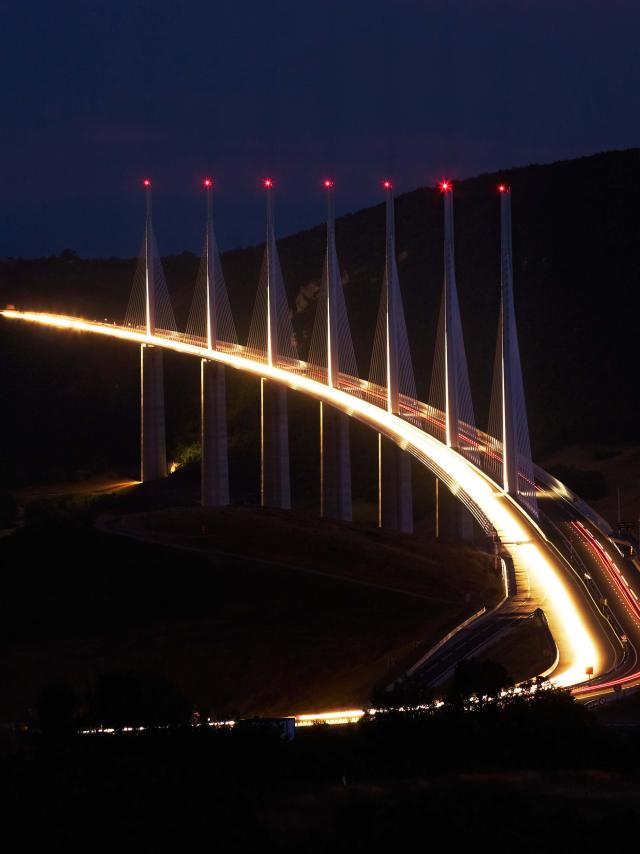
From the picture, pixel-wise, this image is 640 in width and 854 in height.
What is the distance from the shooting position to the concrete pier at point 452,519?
234ft

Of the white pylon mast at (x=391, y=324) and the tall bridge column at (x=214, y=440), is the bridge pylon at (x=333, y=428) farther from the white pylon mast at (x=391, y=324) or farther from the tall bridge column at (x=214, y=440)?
the tall bridge column at (x=214, y=440)

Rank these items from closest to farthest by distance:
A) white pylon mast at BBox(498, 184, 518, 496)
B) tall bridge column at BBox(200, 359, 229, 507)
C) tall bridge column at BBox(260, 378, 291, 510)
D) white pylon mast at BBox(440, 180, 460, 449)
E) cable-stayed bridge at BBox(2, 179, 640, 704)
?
cable-stayed bridge at BBox(2, 179, 640, 704), white pylon mast at BBox(498, 184, 518, 496), white pylon mast at BBox(440, 180, 460, 449), tall bridge column at BBox(260, 378, 291, 510), tall bridge column at BBox(200, 359, 229, 507)

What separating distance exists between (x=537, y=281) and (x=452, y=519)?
5206 cm

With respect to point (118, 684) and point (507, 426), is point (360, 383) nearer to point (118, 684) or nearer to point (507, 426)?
point (507, 426)

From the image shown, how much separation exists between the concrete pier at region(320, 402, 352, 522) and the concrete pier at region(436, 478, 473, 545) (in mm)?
6698

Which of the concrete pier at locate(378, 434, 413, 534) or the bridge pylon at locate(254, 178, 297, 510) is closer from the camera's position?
the concrete pier at locate(378, 434, 413, 534)

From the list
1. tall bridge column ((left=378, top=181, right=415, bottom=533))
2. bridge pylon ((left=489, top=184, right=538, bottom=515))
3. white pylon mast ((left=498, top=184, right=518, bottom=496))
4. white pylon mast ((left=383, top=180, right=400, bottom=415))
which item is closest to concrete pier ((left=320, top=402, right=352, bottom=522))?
tall bridge column ((left=378, top=181, right=415, bottom=533))

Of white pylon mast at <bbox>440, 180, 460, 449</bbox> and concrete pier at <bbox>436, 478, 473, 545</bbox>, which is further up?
white pylon mast at <bbox>440, 180, 460, 449</bbox>

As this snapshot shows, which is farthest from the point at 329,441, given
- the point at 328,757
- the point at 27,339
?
the point at 27,339

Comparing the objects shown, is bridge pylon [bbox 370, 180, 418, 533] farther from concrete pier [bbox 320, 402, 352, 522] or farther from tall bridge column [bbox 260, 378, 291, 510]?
tall bridge column [bbox 260, 378, 291, 510]

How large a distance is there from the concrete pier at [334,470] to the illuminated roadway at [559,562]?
7.19 ft

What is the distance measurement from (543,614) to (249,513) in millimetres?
25141

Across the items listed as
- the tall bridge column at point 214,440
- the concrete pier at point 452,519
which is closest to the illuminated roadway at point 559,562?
the concrete pier at point 452,519

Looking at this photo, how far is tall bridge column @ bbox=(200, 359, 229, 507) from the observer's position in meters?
83.9
